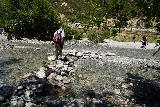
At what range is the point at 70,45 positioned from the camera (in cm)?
3266

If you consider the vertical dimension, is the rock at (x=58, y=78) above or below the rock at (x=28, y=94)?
above

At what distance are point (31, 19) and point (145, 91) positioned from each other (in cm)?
2074

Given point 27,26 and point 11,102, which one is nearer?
point 11,102

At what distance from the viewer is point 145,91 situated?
1703cm

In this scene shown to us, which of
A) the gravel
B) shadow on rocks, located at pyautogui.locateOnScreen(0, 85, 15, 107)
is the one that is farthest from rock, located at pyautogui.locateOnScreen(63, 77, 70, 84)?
shadow on rocks, located at pyautogui.locateOnScreen(0, 85, 15, 107)

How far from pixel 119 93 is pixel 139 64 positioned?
8637mm

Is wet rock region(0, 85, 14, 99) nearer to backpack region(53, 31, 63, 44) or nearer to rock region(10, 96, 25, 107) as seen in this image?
rock region(10, 96, 25, 107)

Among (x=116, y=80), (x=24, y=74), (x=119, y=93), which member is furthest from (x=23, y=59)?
(x=119, y=93)

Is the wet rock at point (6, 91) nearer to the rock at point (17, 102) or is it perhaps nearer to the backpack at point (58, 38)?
the rock at point (17, 102)

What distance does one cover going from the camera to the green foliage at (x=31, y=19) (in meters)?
34.8

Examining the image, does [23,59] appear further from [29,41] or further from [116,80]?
[29,41]

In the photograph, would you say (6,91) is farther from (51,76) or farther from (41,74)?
(51,76)

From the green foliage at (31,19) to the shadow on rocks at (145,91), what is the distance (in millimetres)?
16772

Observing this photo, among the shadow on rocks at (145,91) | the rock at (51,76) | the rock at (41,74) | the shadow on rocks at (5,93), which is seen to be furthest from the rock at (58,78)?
the shadow on rocks at (145,91)
